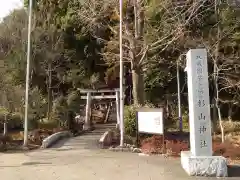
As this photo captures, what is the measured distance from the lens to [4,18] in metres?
24.7

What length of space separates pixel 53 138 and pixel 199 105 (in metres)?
9.73

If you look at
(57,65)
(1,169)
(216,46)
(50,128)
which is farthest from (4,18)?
(1,169)

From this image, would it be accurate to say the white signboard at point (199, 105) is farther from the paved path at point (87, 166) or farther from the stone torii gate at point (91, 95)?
the stone torii gate at point (91, 95)

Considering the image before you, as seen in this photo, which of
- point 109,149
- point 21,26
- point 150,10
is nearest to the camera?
point 109,149

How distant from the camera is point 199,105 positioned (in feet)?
31.7

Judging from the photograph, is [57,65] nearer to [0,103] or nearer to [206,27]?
[0,103]

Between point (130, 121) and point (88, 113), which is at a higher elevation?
point (88, 113)

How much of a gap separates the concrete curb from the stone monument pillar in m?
7.91

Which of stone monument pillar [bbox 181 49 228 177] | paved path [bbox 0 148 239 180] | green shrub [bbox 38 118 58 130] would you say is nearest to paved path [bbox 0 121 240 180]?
paved path [bbox 0 148 239 180]

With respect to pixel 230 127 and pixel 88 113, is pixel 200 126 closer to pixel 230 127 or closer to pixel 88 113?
pixel 230 127

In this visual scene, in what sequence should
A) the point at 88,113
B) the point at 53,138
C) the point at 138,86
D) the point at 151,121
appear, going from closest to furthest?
the point at 151,121 < the point at 53,138 < the point at 138,86 < the point at 88,113

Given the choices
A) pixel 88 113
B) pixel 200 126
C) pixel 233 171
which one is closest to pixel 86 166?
pixel 200 126

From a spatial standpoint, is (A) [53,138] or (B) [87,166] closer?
(B) [87,166]

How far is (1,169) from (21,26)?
14.6 metres
